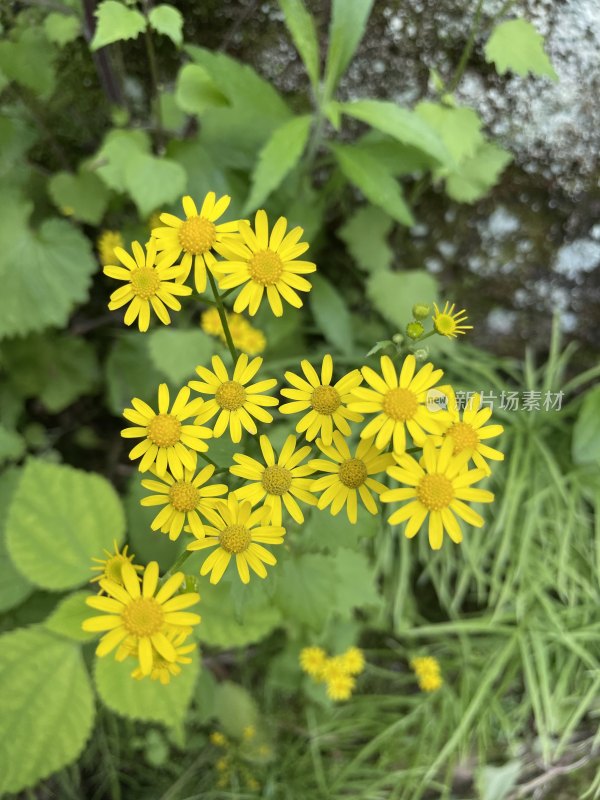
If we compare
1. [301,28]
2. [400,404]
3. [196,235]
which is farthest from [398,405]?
[301,28]

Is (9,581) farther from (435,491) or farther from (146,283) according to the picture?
(435,491)

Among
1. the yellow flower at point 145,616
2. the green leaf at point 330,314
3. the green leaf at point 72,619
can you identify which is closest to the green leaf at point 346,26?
the green leaf at point 330,314

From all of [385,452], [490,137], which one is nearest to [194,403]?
[385,452]

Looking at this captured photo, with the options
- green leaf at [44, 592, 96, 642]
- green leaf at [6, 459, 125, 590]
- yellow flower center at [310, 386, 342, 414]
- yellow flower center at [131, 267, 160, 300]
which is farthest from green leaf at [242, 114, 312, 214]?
green leaf at [44, 592, 96, 642]

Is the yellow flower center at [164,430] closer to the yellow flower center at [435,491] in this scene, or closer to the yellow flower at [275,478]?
the yellow flower at [275,478]

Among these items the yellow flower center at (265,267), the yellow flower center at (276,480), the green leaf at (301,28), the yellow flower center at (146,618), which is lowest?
the yellow flower center at (146,618)

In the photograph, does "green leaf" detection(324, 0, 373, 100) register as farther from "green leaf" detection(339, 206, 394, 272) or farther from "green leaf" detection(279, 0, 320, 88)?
"green leaf" detection(339, 206, 394, 272)

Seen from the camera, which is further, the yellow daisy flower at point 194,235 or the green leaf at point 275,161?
the green leaf at point 275,161
